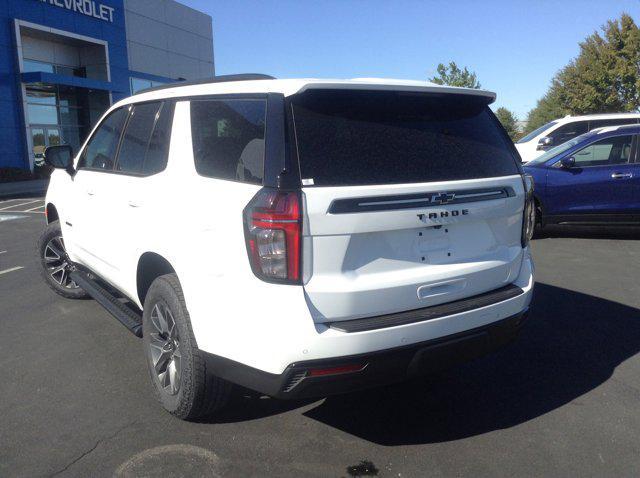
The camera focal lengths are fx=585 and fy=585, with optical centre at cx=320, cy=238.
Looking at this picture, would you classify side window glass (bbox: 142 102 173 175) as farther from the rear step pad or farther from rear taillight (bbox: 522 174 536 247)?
rear taillight (bbox: 522 174 536 247)

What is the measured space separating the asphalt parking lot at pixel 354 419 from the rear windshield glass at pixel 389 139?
4.58 feet

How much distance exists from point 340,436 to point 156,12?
39911 mm

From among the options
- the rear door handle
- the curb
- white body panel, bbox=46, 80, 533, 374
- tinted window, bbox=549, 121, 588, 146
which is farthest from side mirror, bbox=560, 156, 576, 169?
the curb

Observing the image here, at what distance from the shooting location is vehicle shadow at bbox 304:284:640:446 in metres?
3.28

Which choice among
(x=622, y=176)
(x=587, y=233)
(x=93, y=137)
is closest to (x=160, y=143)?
(x=93, y=137)

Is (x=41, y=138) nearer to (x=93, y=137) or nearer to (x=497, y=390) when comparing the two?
(x=93, y=137)

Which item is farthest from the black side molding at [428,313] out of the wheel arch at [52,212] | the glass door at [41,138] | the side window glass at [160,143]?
the glass door at [41,138]

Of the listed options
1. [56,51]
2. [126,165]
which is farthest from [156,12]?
[126,165]

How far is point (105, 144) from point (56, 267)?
1975 millimetres

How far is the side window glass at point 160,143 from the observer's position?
3518 mm

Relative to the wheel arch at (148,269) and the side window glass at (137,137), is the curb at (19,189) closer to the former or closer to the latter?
the side window glass at (137,137)

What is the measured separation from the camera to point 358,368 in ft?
8.70

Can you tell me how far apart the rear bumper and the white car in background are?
12.9m

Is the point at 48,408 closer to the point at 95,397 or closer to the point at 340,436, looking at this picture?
the point at 95,397
